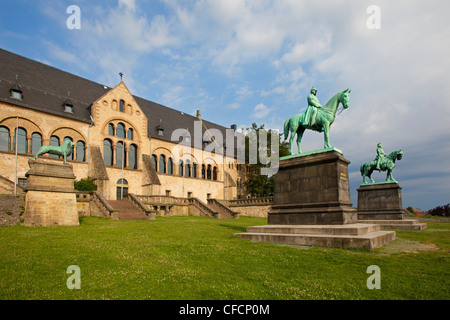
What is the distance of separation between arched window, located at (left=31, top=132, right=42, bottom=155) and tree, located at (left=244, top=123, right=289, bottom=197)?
33.8m

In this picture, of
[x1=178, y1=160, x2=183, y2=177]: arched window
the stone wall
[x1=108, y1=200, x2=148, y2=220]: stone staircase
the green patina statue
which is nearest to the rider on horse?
the green patina statue

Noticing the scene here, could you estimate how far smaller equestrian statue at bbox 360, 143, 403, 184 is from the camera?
75.2ft

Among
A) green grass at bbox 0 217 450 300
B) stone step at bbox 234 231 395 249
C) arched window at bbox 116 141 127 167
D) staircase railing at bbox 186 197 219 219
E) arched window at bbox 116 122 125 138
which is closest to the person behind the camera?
green grass at bbox 0 217 450 300

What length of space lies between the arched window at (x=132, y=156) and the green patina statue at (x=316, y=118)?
94.1 feet

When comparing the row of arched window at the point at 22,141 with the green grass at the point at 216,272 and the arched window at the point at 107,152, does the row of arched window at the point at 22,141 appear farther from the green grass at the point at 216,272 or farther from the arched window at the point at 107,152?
the green grass at the point at 216,272

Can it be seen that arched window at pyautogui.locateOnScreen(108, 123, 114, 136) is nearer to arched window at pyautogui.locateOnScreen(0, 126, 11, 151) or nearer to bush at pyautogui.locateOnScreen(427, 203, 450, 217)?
arched window at pyautogui.locateOnScreen(0, 126, 11, 151)

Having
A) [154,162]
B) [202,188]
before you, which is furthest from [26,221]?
[202,188]

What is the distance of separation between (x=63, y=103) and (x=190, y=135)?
68.4 ft

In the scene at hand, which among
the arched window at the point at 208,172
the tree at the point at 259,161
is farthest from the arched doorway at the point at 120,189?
the tree at the point at 259,161

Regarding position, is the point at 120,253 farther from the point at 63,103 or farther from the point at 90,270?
the point at 63,103

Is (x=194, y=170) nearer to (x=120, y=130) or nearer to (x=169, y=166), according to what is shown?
(x=169, y=166)
